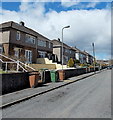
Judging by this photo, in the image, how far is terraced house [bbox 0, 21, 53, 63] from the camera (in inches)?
1163

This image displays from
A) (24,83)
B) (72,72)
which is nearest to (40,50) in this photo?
(72,72)

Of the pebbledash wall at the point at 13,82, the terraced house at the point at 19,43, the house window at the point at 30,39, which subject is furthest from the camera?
the house window at the point at 30,39

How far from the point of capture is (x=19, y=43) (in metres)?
31.9

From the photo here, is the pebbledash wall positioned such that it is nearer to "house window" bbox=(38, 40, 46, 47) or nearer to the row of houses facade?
the row of houses facade

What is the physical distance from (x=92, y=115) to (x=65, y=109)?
128cm

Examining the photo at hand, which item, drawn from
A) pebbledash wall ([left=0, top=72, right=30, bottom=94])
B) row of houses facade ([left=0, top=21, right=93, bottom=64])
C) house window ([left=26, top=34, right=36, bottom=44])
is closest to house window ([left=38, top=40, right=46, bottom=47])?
row of houses facade ([left=0, top=21, right=93, bottom=64])

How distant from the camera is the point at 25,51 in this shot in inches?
1321

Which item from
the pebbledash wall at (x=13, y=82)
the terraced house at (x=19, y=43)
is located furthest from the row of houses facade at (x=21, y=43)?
the pebbledash wall at (x=13, y=82)

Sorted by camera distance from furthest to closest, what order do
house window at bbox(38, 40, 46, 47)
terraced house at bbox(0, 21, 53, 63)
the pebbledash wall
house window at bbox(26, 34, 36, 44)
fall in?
house window at bbox(38, 40, 46, 47) < house window at bbox(26, 34, 36, 44) < terraced house at bbox(0, 21, 53, 63) < the pebbledash wall

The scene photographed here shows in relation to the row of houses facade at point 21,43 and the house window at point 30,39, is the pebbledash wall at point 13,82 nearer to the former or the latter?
the row of houses facade at point 21,43

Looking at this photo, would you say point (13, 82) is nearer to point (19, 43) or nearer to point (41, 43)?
point (19, 43)

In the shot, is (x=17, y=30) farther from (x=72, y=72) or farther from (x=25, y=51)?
(x=72, y=72)

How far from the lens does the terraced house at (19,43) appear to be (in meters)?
29.5

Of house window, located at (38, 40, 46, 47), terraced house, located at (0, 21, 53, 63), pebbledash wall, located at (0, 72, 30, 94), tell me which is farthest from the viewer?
house window, located at (38, 40, 46, 47)
